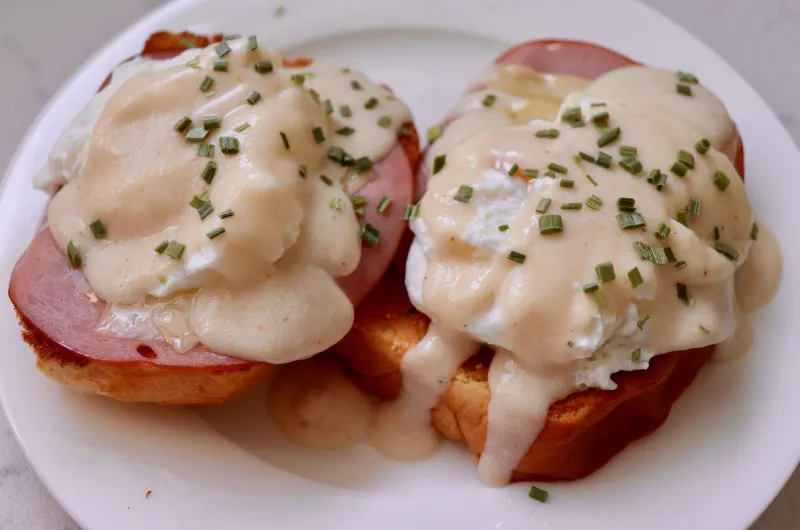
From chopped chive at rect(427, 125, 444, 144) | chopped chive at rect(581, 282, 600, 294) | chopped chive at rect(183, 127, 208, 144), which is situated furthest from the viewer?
chopped chive at rect(427, 125, 444, 144)

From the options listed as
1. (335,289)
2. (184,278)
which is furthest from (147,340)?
(335,289)

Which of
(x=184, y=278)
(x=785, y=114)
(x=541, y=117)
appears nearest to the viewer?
(x=184, y=278)

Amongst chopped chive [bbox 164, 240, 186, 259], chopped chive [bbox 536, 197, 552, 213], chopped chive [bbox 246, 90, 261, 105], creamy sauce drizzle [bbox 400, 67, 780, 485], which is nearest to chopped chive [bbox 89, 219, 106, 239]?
chopped chive [bbox 164, 240, 186, 259]

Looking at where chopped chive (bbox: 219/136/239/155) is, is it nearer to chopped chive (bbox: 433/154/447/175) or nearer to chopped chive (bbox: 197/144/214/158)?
chopped chive (bbox: 197/144/214/158)

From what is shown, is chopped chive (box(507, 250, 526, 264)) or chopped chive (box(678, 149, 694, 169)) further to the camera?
chopped chive (box(678, 149, 694, 169))

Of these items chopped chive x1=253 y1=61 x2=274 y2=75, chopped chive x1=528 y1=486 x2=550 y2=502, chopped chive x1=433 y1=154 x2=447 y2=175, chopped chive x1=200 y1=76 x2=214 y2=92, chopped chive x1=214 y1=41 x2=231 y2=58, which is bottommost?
chopped chive x1=528 y1=486 x2=550 y2=502

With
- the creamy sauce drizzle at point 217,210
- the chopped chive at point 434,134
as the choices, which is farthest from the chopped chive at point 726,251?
the creamy sauce drizzle at point 217,210

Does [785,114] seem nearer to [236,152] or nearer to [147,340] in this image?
[236,152]
